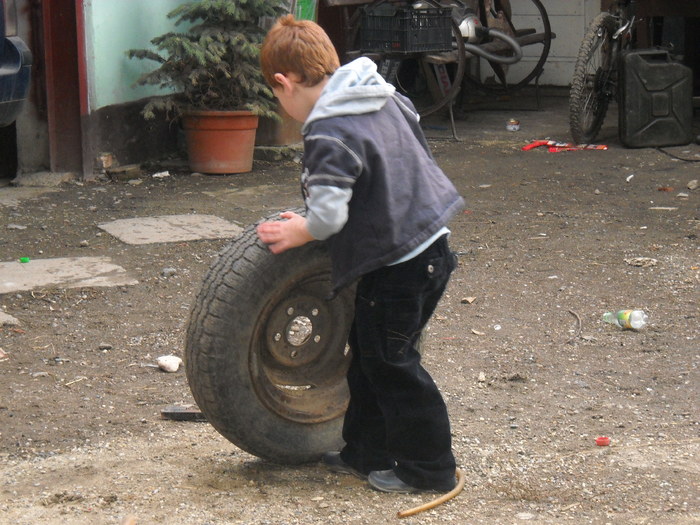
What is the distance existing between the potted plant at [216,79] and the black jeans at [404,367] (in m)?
5.12

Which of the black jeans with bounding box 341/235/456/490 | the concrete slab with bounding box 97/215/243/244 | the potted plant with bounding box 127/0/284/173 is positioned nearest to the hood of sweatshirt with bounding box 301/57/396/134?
the black jeans with bounding box 341/235/456/490

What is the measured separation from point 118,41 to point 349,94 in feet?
18.8

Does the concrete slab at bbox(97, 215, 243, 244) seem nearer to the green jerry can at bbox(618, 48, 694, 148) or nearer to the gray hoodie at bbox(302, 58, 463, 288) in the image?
the gray hoodie at bbox(302, 58, 463, 288)

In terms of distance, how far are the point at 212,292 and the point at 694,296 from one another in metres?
3.00

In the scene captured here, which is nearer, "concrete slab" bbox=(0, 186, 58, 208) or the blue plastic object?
the blue plastic object

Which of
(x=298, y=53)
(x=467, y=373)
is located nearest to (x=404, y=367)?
(x=298, y=53)

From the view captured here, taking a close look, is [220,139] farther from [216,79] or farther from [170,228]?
[170,228]

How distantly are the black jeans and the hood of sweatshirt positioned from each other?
464 mm

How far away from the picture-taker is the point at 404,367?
317 cm

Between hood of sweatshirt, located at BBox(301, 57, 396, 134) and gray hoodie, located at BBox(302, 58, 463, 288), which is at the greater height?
hood of sweatshirt, located at BBox(301, 57, 396, 134)

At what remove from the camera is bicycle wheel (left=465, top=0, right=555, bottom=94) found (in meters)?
11.8

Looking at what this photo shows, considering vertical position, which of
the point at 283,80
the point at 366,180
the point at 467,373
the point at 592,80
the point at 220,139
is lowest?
the point at 467,373

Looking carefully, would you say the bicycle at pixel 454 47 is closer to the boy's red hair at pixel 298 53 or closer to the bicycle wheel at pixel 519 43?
the bicycle wheel at pixel 519 43

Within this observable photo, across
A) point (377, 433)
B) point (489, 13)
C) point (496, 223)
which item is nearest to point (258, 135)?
point (496, 223)
